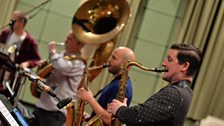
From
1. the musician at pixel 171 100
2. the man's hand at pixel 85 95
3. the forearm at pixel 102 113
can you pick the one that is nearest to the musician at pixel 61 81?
the man's hand at pixel 85 95

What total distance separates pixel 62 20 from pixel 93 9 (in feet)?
5.35

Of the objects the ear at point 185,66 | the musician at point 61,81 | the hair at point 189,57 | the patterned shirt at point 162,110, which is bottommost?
the musician at point 61,81

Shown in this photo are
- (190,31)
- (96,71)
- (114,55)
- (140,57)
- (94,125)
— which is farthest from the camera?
(140,57)

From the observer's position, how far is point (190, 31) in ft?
15.5

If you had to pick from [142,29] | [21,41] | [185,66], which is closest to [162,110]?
[185,66]

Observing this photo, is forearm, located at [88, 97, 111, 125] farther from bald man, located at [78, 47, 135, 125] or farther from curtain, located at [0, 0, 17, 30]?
curtain, located at [0, 0, 17, 30]

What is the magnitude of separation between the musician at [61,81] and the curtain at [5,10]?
159 centimetres

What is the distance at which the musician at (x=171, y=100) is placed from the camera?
6.50ft

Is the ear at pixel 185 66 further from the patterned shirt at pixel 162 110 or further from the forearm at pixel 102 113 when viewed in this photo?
the forearm at pixel 102 113

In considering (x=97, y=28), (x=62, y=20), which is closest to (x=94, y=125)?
(x=97, y=28)

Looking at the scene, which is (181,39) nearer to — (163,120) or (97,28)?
(97,28)

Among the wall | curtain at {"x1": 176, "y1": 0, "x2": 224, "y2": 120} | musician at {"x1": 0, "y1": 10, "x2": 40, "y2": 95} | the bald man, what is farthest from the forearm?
the wall

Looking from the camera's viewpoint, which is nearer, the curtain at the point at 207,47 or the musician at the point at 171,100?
the musician at the point at 171,100

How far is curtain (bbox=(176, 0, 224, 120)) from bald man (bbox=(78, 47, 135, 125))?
201 centimetres
